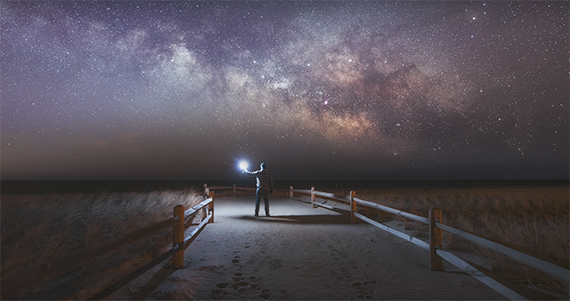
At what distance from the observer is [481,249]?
632 cm

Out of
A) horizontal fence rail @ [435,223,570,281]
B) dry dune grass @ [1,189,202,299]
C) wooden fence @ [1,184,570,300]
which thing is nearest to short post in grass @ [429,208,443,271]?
wooden fence @ [1,184,570,300]

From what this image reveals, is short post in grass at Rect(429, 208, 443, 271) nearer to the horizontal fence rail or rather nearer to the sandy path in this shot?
the sandy path

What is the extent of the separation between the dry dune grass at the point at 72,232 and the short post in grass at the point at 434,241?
217 inches

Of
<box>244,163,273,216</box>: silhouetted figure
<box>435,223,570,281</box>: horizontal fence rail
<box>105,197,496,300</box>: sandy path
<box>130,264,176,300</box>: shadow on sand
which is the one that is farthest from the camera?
<box>244,163,273,216</box>: silhouetted figure

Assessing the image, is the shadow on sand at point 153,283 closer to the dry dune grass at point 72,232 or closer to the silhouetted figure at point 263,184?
the dry dune grass at point 72,232

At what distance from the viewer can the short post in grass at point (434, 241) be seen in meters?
5.69

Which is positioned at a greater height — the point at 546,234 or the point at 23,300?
the point at 546,234

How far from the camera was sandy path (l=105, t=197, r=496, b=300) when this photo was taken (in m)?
4.56

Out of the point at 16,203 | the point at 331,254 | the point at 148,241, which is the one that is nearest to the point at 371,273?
the point at 331,254

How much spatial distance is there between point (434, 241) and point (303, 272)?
246cm

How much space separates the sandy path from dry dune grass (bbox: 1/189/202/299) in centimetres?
119

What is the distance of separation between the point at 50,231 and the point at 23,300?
17.6 feet

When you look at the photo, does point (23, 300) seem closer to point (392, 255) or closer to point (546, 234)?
point (392, 255)

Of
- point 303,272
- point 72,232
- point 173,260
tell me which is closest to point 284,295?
point 303,272
